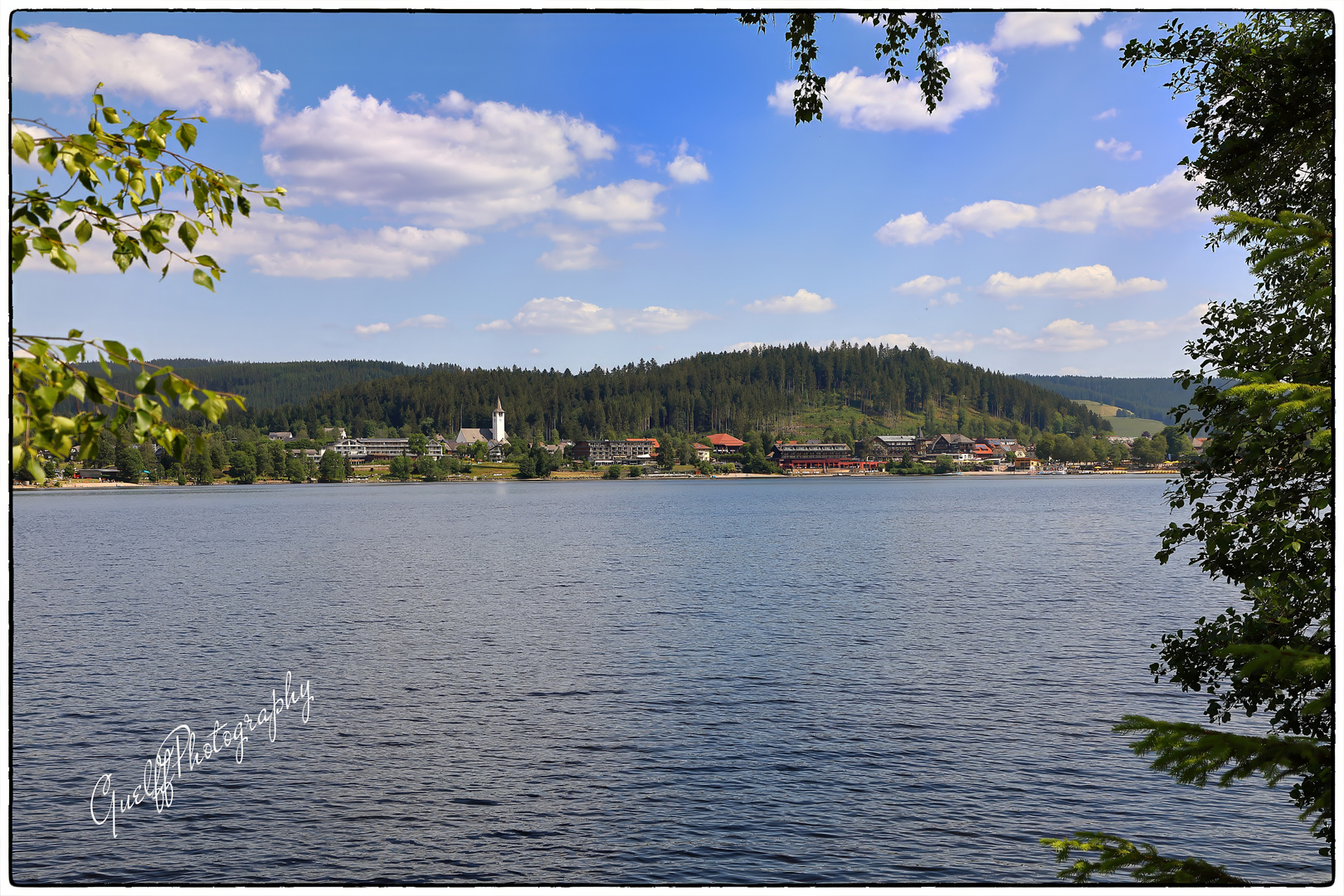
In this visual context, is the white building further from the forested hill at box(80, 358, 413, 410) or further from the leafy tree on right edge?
the leafy tree on right edge

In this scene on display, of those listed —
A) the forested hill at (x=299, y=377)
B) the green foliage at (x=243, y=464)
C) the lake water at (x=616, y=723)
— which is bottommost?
the lake water at (x=616, y=723)

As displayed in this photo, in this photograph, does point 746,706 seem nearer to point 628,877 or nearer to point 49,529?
point 628,877

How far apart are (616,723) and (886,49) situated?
47.8 feet

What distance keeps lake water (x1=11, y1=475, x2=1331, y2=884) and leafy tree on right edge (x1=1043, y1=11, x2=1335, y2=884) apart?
4868mm

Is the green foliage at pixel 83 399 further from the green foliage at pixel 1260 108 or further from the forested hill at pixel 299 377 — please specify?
the forested hill at pixel 299 377

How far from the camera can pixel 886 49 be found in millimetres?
8938

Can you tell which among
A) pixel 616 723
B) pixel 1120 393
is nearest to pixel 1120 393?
pixel 1120 393

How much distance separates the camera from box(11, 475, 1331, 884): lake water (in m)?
13.3

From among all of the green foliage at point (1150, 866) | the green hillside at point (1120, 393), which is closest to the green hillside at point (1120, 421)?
the green hillside at point (1120, 393)

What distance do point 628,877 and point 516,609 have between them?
76.6 feet

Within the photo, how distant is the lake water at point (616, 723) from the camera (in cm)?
1327

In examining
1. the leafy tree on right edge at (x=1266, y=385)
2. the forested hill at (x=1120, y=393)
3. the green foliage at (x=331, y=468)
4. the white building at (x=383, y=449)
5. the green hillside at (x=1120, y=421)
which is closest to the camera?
the leafy tree on right edge at (x=1266, y=385)

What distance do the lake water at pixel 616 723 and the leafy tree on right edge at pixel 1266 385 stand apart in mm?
4868

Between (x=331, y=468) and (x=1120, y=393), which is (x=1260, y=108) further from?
(x=331, y=468)
